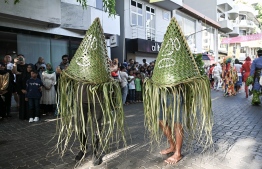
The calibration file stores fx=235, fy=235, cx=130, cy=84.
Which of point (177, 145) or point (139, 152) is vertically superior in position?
point (177, 145)

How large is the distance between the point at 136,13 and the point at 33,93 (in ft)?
34.3

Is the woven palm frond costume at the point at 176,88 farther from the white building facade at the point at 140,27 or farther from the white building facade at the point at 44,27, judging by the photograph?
the white building facade at the point at 140,27

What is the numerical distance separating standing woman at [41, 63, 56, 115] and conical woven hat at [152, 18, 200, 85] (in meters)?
4.49

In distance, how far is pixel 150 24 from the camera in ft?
53.2

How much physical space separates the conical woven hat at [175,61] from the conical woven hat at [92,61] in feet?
2.17

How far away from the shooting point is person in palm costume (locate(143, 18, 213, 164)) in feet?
8.75

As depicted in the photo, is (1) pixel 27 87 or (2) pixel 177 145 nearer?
(2) pixel 177 145

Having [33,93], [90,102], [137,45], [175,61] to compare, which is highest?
[137,45]

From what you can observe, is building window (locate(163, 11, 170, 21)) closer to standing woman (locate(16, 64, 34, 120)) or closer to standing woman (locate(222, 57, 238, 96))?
standing woman (locate(222, 57, 238, 96))

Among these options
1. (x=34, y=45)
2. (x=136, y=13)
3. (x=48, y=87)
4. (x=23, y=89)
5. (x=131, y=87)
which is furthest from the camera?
(x=136, y=13)

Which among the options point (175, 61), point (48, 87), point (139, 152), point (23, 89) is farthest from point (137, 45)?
point (175, 61)

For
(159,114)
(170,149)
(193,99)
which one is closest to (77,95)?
(159,114)

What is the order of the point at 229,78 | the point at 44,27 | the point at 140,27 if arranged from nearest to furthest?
the point at 44,27 → the point at 229,78 → the point at 140,27

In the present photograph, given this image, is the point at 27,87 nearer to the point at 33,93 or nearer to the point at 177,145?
the point at 33,93
